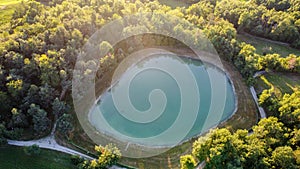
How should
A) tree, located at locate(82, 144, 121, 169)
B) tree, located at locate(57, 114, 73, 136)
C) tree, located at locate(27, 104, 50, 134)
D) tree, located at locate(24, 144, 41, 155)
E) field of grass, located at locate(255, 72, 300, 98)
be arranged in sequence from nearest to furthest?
tree, located at locate(82, 144, 121, 169) < tree, located at locate(24, 144, 41, 155) < tree, located at locate(27, 104, 50, 134) < tree, located at locate(57, 114, 73, 136) < field of grass, located at locate(255, 72, 300, 98)

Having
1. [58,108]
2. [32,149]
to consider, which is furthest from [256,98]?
[32,149]

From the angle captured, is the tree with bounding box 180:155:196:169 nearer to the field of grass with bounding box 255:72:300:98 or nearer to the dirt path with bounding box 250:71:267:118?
the dirt path with bounding box 250:71:267:118

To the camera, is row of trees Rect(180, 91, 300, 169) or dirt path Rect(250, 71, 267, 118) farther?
dirt path Rect(250, 71, 267, 118)

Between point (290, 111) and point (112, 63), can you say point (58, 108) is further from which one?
point (290, 111)

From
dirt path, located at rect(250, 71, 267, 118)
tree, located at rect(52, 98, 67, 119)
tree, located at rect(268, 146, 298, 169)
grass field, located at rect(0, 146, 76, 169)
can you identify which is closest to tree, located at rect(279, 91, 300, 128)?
dirt path, located at rect(250, 71, 267, 118)

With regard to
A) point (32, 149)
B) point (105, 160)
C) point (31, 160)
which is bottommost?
point (31, 160)

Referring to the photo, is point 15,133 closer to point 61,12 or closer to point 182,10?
point 61,12
